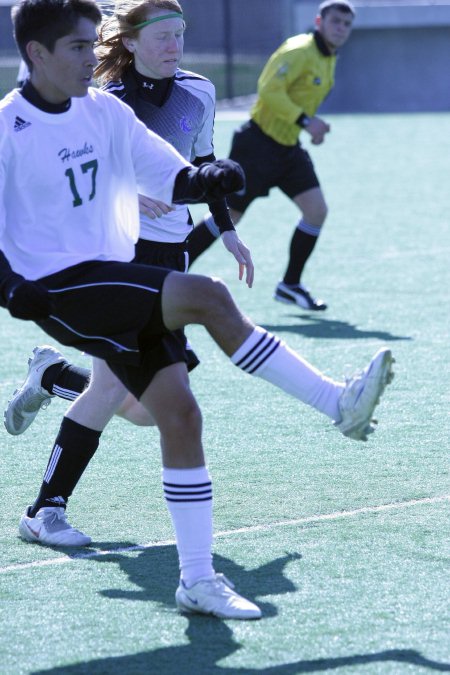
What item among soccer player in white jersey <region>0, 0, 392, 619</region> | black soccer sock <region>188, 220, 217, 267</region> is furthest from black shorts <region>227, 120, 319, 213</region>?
soccer player in white jersey <region>0, 0, 392, 619</region>

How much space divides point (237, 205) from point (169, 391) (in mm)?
5911

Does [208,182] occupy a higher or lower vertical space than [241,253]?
higher

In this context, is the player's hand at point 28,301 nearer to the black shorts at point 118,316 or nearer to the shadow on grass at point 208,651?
the black shorts at point 118,316

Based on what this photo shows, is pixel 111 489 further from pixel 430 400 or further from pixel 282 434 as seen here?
pixel 430 400

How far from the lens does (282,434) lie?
5844 mm

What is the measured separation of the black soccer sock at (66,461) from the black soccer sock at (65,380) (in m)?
0.48

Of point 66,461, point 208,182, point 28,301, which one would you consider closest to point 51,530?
point 66,461

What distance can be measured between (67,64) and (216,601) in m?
1.56

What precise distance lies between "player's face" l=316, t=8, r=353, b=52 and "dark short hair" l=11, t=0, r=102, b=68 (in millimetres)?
5809

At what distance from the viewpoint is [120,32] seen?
5004mm

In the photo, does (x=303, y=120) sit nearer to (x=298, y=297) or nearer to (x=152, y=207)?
(x=298, y=297)

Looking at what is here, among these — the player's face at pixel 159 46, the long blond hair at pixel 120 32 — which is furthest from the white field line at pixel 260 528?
the long blond hair at pixel 120 32

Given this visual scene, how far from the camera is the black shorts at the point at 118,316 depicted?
12.0 feet

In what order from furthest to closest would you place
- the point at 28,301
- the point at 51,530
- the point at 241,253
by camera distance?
the point at 51,530, the point at 241,253, the point at 28,301
